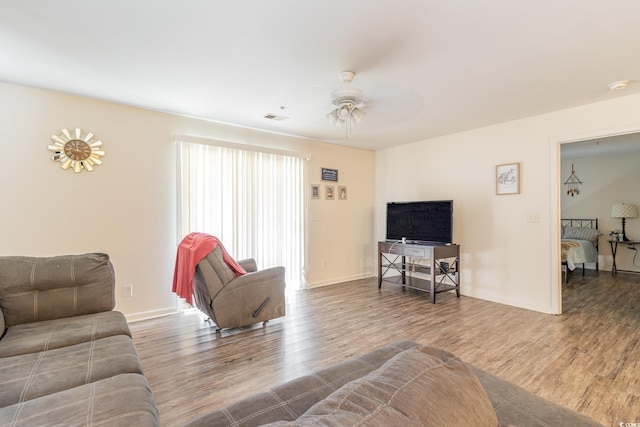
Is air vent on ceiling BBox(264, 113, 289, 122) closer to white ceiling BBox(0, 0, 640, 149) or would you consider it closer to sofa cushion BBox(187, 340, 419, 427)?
white ceiling BBox(0, 0, 640, 149)

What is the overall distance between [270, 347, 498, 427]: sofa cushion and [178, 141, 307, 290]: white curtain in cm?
347

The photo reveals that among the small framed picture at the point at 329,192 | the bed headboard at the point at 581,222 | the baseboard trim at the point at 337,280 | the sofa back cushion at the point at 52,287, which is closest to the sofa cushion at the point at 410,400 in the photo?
the sofa back cushion at the point at 52,287

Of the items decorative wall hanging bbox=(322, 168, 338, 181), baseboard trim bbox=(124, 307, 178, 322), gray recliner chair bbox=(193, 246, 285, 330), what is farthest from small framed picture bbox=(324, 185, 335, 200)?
baseboard trim bbox=(124, 307, 178, 322)

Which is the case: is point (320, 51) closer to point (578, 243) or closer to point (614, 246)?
point (578, 243)

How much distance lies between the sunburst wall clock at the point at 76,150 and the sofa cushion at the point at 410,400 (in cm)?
363

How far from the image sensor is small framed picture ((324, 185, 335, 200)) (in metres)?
5.11

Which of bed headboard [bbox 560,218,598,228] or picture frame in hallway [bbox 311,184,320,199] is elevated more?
picture frame in hallway [bbox 311,184,320,199]

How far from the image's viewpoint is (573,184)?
22.0ft

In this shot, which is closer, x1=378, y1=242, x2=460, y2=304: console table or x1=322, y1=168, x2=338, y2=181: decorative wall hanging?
x1=378, y1=242, x2=460, y2=304: console table

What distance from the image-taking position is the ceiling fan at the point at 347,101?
2584 mm

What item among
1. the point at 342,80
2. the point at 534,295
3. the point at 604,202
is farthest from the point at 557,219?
the point at 604,202

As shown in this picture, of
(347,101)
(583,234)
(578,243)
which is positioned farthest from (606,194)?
(347,101)

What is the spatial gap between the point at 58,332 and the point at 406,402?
7.19 feet

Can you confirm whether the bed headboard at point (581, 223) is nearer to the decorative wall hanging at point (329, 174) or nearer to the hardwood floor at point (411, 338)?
the hardwood floor at point (411, 338)
